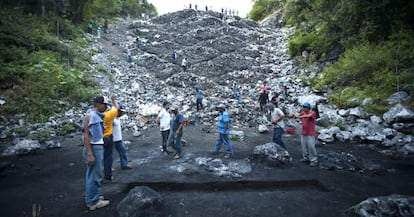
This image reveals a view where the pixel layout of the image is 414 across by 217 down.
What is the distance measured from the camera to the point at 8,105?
10883mm

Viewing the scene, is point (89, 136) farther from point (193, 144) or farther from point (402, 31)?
→ point (402, 31)

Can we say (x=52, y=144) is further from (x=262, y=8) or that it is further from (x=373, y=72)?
(x=262, y=8)

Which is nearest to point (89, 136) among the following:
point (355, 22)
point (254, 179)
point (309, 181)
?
point (254, 179)

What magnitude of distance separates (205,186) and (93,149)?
93.9 inches

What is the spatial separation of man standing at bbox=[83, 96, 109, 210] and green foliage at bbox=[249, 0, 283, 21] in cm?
3559

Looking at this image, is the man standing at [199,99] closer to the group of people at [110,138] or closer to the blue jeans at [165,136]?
the group of people at [110,138]

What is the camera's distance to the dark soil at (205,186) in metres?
4.75

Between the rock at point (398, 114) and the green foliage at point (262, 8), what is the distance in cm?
2957

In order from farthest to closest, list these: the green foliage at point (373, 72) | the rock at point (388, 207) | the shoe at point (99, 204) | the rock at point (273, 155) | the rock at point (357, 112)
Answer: the green foliage at point (373, 72) → the rock at point (357, 112) → the rock at point (273, 155) → the shoe at point (99, 204) → the rock at point (388, 207)

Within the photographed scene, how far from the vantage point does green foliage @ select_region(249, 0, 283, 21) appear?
120ft

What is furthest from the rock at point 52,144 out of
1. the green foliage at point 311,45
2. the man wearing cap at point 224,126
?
the green foliage at point 311,45

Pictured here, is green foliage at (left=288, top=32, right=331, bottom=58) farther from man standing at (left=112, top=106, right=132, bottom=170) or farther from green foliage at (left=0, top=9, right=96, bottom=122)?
man standing at (left=112, top=106, right=132, bottom=170)

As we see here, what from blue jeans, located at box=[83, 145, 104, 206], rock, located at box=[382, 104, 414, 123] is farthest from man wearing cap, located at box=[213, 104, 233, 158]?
rock, located at box=[382, 104, 414, 123]

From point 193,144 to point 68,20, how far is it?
722 inches
